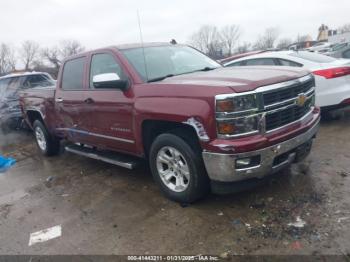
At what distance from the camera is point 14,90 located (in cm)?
958

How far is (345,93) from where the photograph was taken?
19.7 feet

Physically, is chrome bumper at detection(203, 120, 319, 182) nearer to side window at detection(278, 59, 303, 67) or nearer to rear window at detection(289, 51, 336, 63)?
side window at detection(278, 59, 303, 67)

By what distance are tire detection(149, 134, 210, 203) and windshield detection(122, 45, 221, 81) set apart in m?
0.91

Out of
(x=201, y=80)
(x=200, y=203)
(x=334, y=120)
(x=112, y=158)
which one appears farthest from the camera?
(x=334, y=120)

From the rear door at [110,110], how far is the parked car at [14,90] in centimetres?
520

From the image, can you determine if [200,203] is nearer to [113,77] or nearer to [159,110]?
[159,110]

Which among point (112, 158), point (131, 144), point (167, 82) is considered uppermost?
point (167, 82)

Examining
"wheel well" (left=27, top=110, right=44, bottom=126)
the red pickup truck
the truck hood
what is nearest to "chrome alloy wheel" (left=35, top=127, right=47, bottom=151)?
"wheel well" (left=27, top=110, right=44, bottom=126)

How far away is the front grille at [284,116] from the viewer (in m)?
3.39

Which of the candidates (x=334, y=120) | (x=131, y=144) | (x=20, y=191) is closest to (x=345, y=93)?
(x=334, y=120)

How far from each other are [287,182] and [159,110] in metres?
1.85

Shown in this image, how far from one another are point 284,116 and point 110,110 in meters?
2.21

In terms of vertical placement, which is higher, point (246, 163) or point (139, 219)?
point (246, 163)

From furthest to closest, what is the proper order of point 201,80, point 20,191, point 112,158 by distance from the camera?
point 20,191, point 112,158, point 201,80
